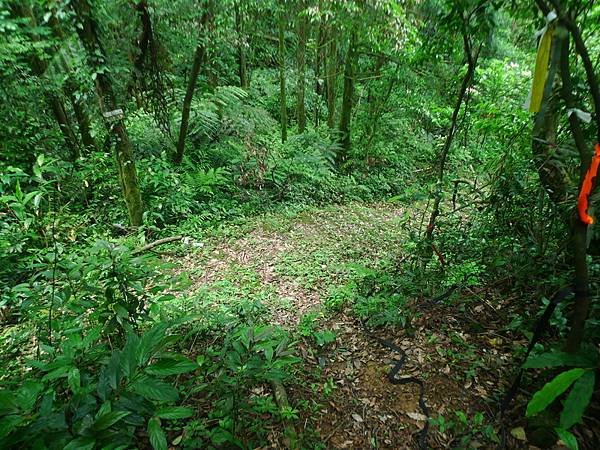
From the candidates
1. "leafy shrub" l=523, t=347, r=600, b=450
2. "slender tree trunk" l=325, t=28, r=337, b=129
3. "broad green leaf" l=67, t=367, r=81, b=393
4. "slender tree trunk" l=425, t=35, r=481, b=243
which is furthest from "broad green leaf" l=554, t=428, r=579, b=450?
"slender tree trunk" l=325, t=28, r=337, b=129

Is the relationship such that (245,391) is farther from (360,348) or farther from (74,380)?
(74,380)

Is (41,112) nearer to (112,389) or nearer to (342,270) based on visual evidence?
(342,270)

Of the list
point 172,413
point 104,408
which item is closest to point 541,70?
point 172,413

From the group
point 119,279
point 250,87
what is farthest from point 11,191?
point 250,87

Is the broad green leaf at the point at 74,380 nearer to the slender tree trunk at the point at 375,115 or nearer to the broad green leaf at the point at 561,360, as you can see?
the broad green leaf at the point at 561,360

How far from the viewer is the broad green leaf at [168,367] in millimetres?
1238

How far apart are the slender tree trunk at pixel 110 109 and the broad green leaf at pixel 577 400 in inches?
205

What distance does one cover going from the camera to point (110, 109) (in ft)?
15.0

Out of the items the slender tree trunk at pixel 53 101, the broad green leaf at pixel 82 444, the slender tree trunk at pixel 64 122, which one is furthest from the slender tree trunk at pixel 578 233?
the slender tree trunk at pixel 64 122

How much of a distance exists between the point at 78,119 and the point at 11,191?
183cm

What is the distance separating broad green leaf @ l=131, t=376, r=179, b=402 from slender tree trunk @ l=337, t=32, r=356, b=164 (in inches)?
324

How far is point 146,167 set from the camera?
20.2 ft

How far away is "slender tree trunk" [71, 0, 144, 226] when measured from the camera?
4082 mm

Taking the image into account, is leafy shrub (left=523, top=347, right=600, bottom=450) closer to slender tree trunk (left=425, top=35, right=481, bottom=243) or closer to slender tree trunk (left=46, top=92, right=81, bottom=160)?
slender tree trunk (left=425, top=35, right=481, bottom=243)
